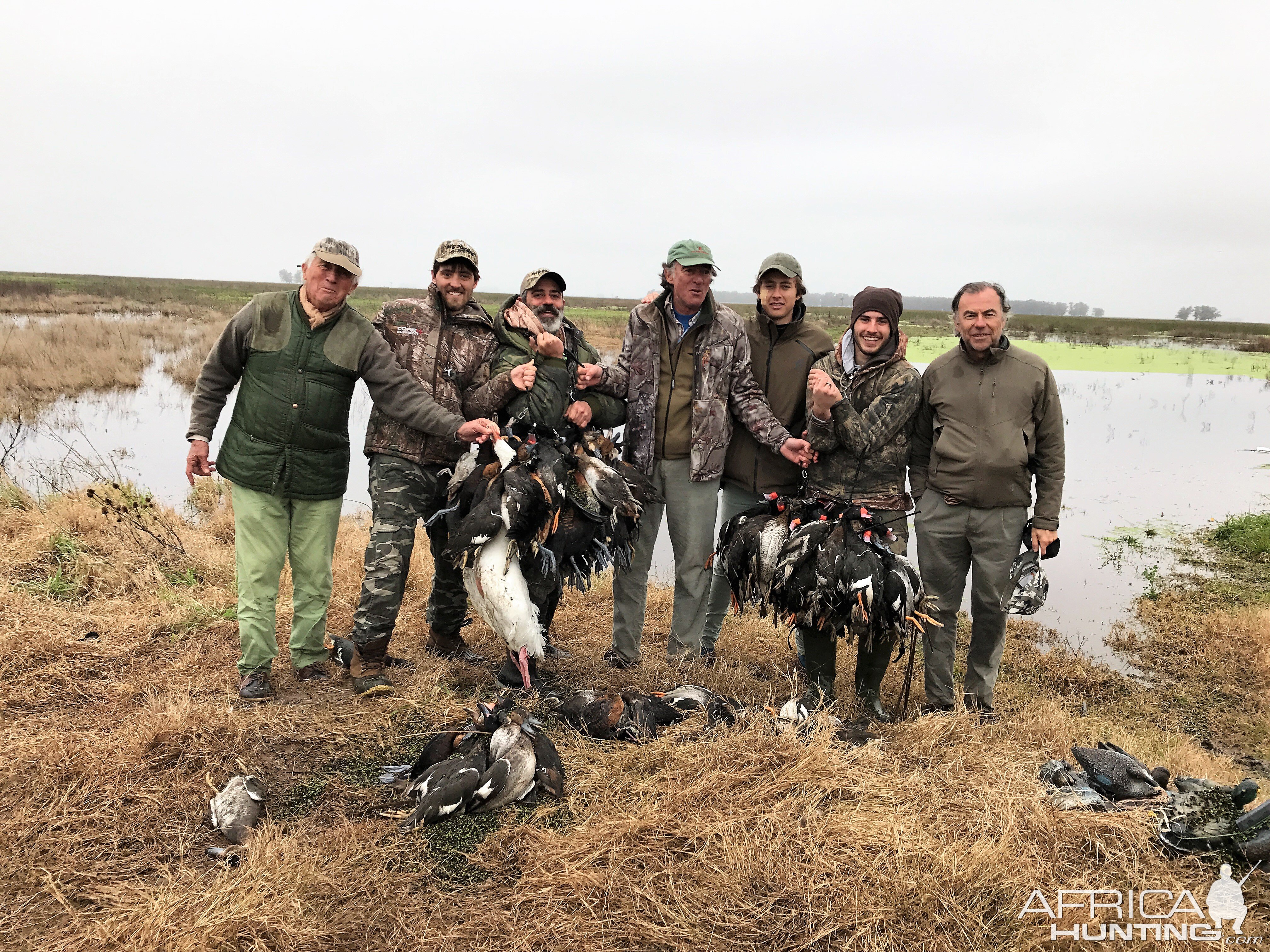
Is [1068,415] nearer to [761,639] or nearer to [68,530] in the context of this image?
[761,639]

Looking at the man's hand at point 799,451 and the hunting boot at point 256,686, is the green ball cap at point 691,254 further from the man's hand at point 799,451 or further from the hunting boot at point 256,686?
the hunting boot at point 256,686

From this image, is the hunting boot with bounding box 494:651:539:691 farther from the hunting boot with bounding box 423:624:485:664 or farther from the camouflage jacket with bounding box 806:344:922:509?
the camouflage jacket with bounding box 806:344:922:509

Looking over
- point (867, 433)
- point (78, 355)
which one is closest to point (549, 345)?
point (867, 433)

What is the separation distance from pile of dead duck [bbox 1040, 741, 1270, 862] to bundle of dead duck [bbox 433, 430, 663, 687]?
2569mm

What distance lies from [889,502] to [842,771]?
5.33 ft

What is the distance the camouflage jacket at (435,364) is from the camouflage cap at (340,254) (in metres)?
0.36

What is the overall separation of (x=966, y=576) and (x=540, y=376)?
9.19 feet

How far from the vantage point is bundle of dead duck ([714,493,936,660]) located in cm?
412

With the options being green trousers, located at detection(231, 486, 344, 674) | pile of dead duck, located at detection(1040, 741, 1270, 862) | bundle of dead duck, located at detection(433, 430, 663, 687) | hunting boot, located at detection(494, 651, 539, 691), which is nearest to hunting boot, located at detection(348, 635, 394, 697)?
green trousers, located at detection(231, 486, 344, 674)

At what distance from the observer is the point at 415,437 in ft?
15.4

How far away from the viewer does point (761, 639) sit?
6.30 metres

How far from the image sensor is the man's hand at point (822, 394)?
418 cm

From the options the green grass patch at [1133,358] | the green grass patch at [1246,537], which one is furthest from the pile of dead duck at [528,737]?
the green grass patch at [1133,358]

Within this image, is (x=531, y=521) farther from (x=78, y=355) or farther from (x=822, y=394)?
(x=78, y=355)
